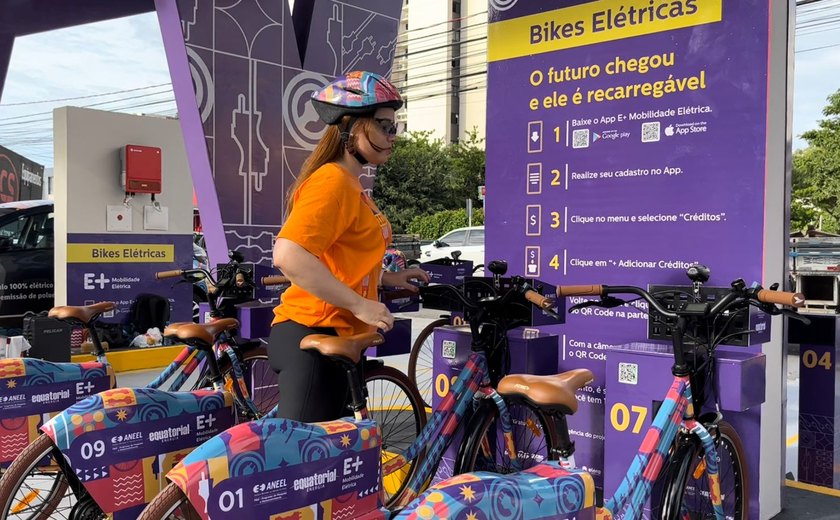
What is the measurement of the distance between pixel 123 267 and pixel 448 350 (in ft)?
17.2

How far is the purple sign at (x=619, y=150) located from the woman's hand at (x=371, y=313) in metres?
1.74

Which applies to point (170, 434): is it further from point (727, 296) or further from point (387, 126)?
point (727, 296)

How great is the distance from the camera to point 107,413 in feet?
8.80

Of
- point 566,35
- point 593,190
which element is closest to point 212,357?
point 593,190

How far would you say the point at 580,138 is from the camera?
3.95m

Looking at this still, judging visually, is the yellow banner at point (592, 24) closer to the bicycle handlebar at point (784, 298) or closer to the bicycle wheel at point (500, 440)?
the bicycle handlebar at point (784, 298)

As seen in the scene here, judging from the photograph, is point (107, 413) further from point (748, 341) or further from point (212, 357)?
point (748, 341)

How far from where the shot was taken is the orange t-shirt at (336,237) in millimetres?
2330

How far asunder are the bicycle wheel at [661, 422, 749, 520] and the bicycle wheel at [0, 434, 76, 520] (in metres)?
2.15

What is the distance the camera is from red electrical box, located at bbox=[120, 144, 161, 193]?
7.66m

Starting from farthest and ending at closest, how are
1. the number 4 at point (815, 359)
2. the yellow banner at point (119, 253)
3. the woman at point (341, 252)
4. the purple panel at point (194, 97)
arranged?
the yellow banner at point (119, 253)
the purple panel at point (194, 97)
the number 4 at point (815, 359)
the woman at point (341, 252)

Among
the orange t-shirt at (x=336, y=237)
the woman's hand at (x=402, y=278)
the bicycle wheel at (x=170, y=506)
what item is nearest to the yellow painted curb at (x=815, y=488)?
the woman's hand at (x=402, y=278)

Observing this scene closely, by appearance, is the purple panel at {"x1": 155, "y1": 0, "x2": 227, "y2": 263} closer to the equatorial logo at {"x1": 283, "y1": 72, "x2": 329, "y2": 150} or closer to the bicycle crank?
the equatorial logo at {"x1": 283, "y1": 72, "x2": 329, "y2": 150}

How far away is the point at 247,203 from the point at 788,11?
11.5ft
